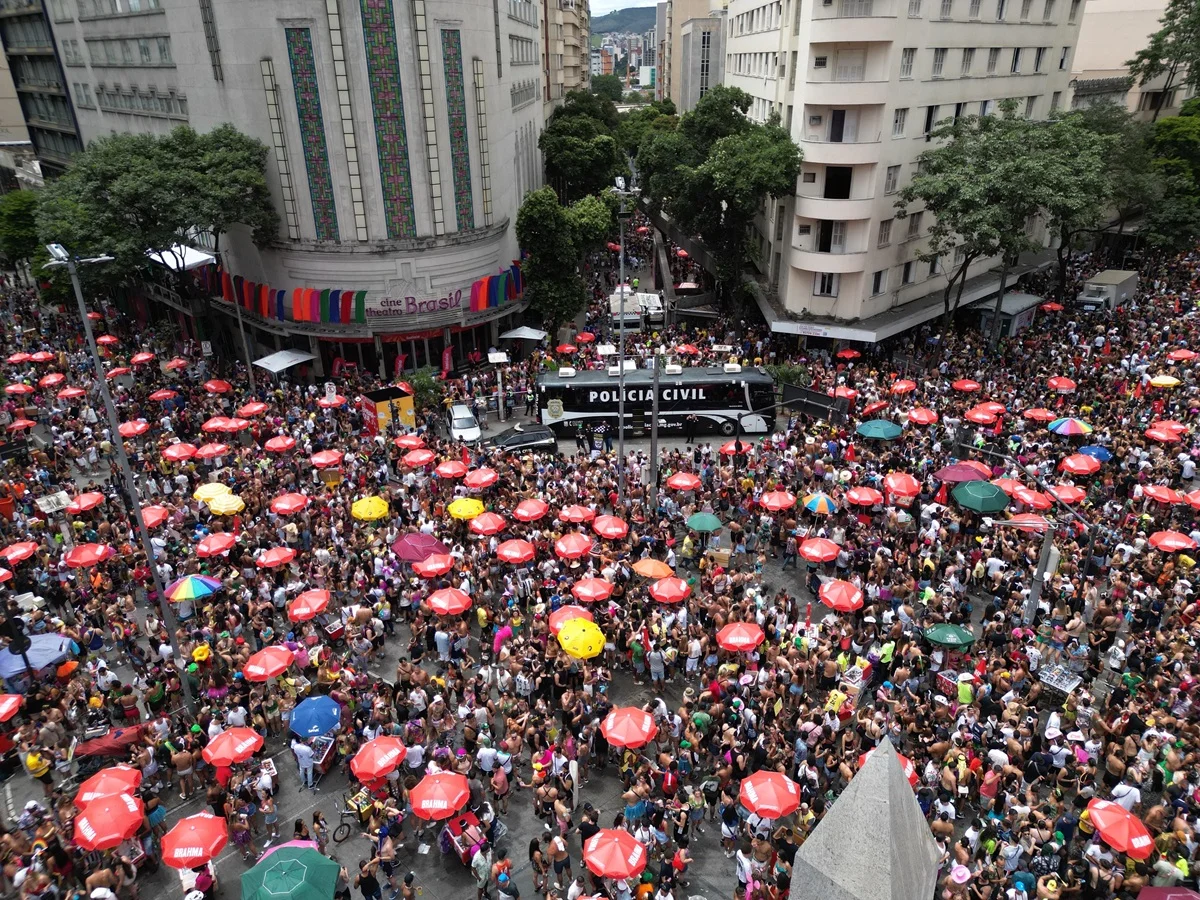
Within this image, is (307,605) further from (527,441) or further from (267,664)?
(527,441)

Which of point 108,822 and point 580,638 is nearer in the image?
point 108,822

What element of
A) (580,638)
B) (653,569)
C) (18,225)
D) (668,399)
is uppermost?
(18,225)

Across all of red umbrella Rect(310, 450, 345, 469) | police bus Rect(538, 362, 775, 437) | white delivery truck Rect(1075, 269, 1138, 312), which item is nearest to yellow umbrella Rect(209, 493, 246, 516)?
red umbrella Rect(310, 450, 345, 469)

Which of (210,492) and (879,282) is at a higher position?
(879,282)

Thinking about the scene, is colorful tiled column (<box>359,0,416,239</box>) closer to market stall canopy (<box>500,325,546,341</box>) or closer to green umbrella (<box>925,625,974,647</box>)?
market stall canopy (<box>500,325,546,341</box>)

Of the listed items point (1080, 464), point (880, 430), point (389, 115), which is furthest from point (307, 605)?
point (389, 115)

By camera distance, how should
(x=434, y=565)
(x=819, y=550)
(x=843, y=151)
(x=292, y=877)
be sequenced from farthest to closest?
(x=843, y=151), (x=819, y=550), (x=434, y=565), (x=292, y=877)

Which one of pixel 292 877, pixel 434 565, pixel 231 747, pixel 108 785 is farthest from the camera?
pixel 434 565

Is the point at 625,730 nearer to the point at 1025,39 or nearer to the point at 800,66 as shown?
the point at 800,66
